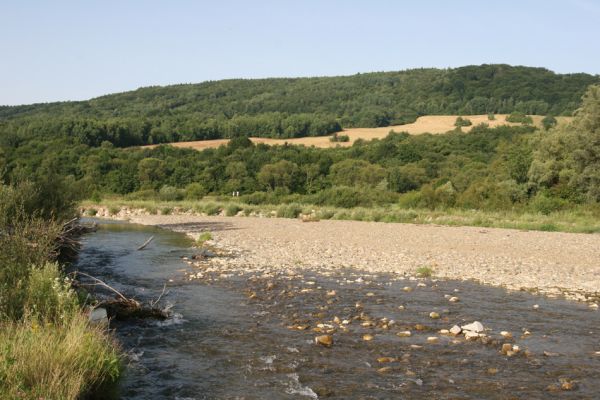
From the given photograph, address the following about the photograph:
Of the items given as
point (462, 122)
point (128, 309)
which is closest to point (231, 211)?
point (128, 309)

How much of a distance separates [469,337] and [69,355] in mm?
6796

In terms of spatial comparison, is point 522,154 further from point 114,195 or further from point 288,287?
point 114,195

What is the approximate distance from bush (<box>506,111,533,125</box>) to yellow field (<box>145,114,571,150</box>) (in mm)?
Result: 790

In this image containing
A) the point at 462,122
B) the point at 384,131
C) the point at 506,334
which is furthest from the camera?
the point at 384,131

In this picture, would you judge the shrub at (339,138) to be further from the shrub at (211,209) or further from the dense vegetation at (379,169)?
the shrub at (211,209)

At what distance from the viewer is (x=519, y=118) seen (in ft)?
266

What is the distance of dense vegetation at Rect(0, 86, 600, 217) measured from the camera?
35.0 meters

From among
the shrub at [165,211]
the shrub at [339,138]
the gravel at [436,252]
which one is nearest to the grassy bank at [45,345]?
the gravel at [436,252]

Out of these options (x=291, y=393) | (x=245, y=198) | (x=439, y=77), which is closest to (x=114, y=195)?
(x=245, y=198)

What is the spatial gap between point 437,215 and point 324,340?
27.2 metres

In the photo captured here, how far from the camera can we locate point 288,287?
14430 millimetres

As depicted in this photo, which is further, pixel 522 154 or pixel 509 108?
pixel 509 108

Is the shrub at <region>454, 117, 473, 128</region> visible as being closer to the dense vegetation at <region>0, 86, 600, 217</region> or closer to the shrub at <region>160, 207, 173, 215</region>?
the dense vegetation at <region>0, 86, 600, 217</region>

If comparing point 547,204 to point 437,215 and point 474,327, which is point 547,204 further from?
point 474,327
